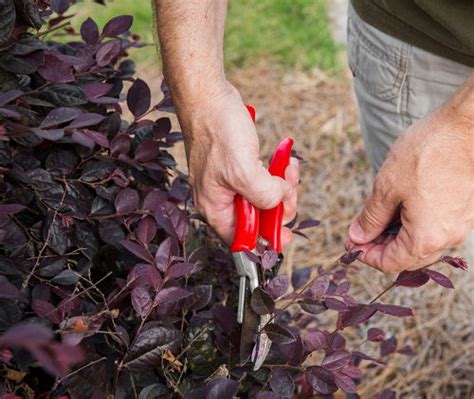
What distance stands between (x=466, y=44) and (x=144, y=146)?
0.77m

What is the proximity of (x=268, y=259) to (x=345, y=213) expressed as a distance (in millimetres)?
2126

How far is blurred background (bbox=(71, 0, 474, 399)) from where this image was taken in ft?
8.80

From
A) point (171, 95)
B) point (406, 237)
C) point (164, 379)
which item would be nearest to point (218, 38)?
point (171, 95)

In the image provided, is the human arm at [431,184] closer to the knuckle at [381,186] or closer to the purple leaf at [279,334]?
the knuckle at [381,186]

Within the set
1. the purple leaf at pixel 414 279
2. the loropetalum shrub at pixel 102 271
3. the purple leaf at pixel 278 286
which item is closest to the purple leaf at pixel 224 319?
the loropetalum shrub at pixel 102 271

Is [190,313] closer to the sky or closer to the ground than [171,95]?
closer to the ground

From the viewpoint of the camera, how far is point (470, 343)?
2.76 m

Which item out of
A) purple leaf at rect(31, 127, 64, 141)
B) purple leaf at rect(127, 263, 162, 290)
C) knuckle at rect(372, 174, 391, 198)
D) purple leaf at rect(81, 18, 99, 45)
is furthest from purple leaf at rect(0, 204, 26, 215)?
knuckle at rect(372, 174, 391, 198)

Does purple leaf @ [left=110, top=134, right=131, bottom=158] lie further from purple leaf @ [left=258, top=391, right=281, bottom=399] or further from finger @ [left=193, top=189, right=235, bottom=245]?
purple leaf @ [left=258, top=391, right=281, bottom=399]

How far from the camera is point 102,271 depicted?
1548 mm

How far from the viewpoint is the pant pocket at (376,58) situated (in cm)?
199

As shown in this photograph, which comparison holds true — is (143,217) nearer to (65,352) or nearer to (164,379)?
(164,379)

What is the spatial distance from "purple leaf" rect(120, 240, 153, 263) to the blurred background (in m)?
0.86

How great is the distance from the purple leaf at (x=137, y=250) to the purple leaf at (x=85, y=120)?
224mm
